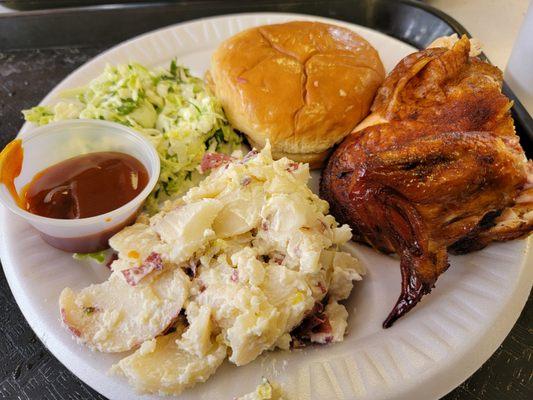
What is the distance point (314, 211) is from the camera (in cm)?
150

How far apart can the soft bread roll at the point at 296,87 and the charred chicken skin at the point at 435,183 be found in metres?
0.17

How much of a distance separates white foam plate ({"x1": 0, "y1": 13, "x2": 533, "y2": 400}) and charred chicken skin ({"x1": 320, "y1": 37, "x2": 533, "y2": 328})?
8 cm

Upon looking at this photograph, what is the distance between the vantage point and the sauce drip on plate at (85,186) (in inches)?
61.8

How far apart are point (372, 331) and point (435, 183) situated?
504 millimetres

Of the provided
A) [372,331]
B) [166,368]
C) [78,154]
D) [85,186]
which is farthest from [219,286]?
[78,154]

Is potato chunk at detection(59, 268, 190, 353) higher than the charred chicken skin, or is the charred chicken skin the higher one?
the charred chicken skin

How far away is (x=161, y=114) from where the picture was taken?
6.58 ft

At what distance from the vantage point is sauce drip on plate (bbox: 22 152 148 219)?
1.57 meters

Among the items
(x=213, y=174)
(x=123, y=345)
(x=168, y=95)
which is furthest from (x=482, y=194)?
(x=168, y=95)

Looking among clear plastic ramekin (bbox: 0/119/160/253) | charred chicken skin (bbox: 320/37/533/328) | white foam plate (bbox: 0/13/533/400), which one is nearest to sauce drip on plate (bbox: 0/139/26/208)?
clear plastic ramekin (bbox: 0/119/160/253)

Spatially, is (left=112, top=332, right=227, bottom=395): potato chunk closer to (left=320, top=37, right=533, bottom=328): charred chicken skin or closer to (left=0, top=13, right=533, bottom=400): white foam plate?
(left=0, top=13, right=533, bottom=400): white foam plate

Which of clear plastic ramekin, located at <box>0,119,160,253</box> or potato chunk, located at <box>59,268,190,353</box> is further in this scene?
clear plastic ramekin, located at <box>0,119,160,253</box>

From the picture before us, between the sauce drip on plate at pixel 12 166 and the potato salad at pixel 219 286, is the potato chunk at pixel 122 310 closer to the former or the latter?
the potato salad at pixel 219 286

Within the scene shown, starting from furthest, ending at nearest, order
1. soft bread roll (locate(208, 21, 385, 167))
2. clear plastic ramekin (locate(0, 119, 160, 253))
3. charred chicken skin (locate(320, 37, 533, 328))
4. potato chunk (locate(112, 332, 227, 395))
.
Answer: soft bread roll (locate(208, 21, 385, 167))
clear plastic ramekin (locate(0, 119, 160, 253))
charred chicken skin (locate(320, 37, 533, 328))
potato chunk (locate(112, 332, 227, 395))
